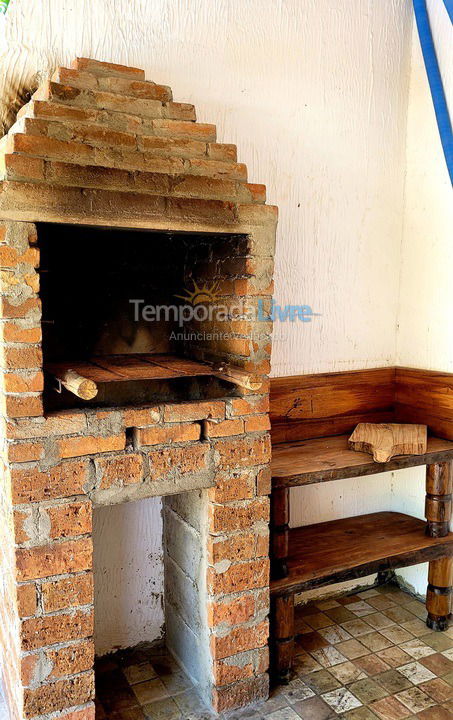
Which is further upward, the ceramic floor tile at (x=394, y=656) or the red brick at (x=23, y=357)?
the red brick at (x=23, y=357)

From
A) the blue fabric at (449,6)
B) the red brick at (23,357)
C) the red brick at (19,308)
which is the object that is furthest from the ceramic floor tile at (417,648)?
the blue fabric at (449,6)

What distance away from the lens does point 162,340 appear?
2408mm

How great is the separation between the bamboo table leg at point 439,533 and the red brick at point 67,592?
1551 mm

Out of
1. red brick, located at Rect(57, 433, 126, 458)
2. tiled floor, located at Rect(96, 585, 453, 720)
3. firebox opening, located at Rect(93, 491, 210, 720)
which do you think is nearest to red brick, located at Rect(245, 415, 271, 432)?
firebox opening, located at Rect(93, 491, 210, 720)

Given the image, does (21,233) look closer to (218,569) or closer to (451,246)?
(218,569)

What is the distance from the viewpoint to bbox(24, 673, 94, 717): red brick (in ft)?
5.72

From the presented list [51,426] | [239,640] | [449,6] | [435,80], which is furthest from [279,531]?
[449,6]

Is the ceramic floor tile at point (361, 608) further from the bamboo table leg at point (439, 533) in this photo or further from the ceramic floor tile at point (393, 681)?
the ceramic floor tile at point (393, 681)

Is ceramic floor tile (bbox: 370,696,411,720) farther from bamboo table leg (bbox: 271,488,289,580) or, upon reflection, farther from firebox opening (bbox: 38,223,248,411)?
firebox opening (bbox: 38,223,248,411)

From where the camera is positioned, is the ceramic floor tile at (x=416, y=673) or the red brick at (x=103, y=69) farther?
the ceramic floor tile at (x=416, y=673)

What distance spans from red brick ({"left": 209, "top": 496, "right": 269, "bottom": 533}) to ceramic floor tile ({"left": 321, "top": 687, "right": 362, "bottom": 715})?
2.38 ft

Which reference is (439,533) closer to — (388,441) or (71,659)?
(388,441)

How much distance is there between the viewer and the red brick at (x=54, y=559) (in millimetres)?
1696

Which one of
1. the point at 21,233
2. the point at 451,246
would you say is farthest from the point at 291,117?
the point at 21,233
